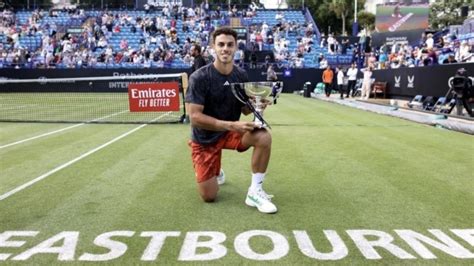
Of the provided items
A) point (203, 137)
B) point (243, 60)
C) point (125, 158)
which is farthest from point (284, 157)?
point (243, 60)

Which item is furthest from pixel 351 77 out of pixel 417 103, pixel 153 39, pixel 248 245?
pixel 248 245

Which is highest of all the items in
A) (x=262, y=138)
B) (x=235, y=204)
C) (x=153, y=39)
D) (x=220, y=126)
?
(x=153, y=39)

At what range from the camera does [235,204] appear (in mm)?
5258

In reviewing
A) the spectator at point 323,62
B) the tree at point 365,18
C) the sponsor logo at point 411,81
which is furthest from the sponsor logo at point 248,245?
the tree at point 365,18

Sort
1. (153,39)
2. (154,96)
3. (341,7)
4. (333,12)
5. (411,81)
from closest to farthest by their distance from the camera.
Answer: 1. (154,96)
2. (411,81)
3. (153,39)
4. (341,7)
5. (333,12)

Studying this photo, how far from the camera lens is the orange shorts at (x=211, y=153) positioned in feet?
17.1

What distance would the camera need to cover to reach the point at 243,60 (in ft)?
112

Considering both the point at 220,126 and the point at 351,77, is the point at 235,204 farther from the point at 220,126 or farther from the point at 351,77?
the point at 351,77

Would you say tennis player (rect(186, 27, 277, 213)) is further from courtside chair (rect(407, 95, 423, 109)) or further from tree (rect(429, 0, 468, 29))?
tree (rect(429, 0, 468, 29))

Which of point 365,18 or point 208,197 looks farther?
point 365,18

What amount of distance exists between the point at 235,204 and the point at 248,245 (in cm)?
130

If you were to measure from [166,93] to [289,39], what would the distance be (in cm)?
2663

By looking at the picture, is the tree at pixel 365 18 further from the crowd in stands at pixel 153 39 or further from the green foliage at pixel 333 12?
the crowd in stands at pixel 153 39

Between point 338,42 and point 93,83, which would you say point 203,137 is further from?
point 338,42
